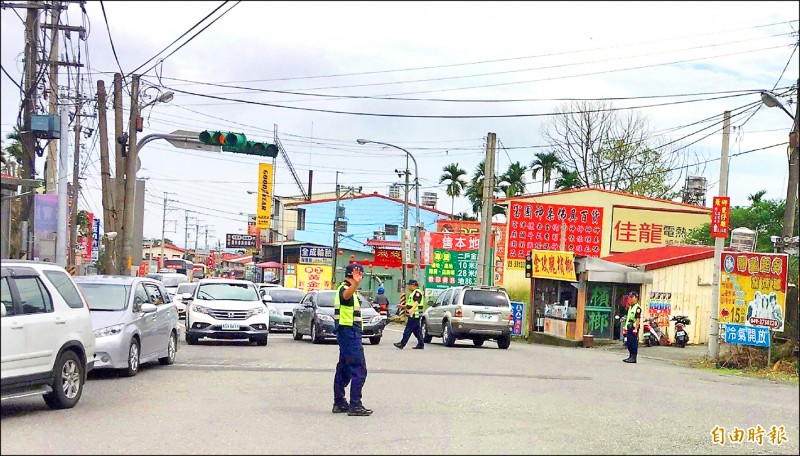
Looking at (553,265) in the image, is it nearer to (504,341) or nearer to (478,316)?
(504,341)

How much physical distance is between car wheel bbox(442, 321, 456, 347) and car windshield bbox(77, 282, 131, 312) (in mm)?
12462

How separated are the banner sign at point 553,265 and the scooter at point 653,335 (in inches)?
108

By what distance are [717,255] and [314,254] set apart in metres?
45.9

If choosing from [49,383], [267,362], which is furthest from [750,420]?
[267,362]

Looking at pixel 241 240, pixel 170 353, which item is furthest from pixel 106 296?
pixel 241 240

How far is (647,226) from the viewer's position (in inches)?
1785

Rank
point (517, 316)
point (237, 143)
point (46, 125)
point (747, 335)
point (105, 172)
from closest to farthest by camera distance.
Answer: point (747, 335), point (237, 143), point (46, 125), point (105, 172), point (517, 316)

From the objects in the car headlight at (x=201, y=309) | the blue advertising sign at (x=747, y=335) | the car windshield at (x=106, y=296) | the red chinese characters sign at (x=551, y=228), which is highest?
the red chinese characters sign at (x=551, y=228)

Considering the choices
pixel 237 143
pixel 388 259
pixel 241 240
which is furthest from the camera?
pixel 241 240

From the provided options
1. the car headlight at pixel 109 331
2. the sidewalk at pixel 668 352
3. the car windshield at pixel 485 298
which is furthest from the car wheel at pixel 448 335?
the car headlight at pixel 109 331

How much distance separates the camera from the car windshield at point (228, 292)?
2367 centimetres

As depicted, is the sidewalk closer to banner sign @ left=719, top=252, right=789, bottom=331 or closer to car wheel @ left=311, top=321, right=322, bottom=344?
banner sign @ left=719, top=252, right=789, bottom=331

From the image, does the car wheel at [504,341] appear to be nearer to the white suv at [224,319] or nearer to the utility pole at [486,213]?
the white suv at [224,319]

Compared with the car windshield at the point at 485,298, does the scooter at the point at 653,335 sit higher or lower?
lower
